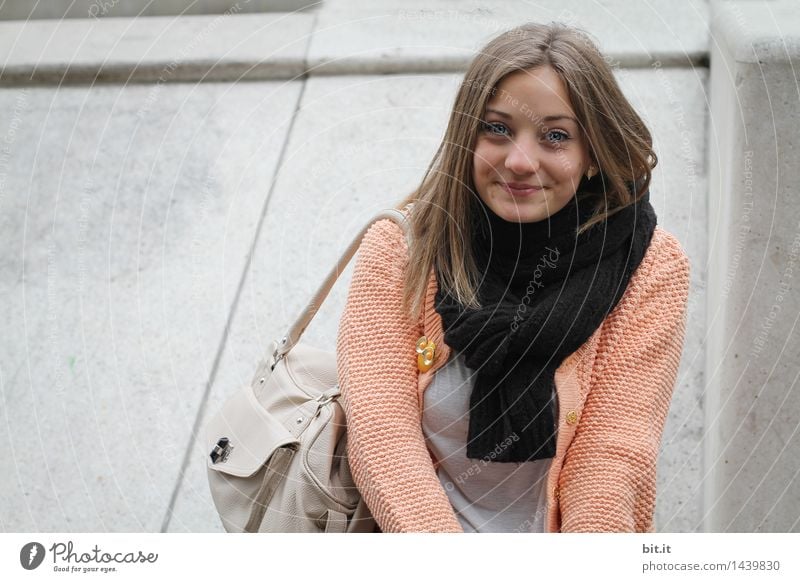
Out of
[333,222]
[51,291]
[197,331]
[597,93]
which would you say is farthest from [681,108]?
[51,291]

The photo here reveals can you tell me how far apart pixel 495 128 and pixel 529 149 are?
0.04 m

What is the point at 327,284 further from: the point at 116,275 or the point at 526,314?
the point at 116,275

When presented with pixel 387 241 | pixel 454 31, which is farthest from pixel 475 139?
pixel 454 31

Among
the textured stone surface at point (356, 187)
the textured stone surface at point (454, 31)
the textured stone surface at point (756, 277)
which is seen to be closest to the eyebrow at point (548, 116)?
the textured stone surface at point (756, 277)

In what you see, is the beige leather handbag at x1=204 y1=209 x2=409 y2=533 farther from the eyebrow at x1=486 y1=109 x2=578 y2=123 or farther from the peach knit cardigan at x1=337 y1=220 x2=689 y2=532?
the eyebrow at x1=486 y1=109 x2=578 y2=123

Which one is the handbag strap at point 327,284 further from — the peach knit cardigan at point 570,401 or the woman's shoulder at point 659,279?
the woman's shoulder at point 659,279

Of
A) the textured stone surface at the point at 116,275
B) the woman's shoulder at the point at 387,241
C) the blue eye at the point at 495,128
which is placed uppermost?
the blue eye at the point at 495,128

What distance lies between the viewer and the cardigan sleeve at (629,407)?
0.95 metres

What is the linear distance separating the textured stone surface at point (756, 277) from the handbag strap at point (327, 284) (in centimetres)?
42

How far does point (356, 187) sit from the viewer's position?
1.58 meters

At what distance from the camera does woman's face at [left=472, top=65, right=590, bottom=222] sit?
0.91m
